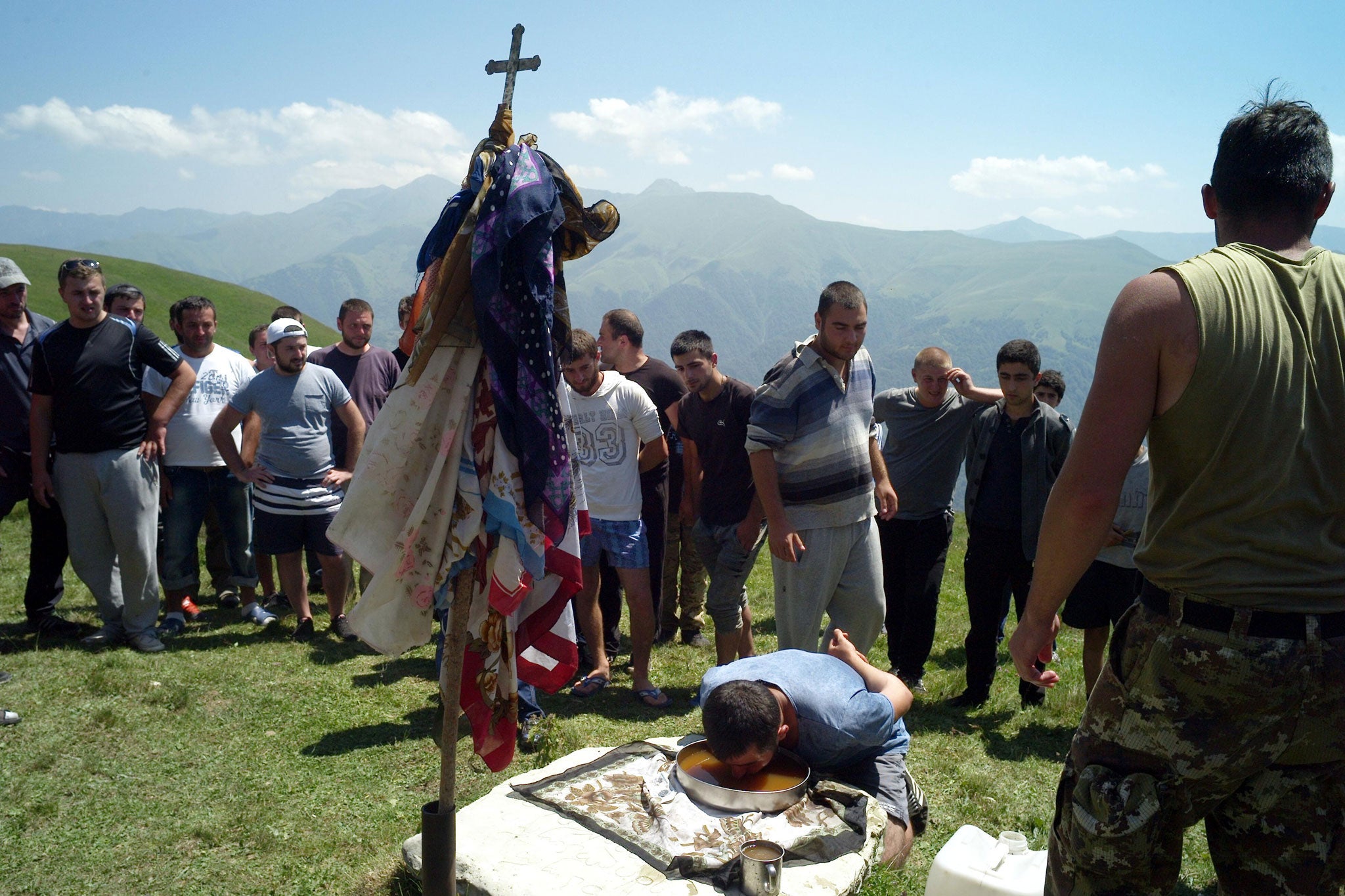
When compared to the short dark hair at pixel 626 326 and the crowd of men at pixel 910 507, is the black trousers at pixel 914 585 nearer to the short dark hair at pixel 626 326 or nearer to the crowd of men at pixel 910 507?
the crowd of men at pixel 910 507

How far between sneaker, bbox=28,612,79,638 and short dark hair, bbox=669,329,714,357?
16.6 feet

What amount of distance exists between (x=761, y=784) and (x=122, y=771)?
330 centimetres

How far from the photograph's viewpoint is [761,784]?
12.4 feet

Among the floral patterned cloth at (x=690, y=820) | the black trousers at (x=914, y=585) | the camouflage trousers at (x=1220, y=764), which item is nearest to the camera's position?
the camouflage trousers at (x=1220, y=764)

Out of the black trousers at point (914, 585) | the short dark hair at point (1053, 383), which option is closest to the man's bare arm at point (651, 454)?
the black trousers at point (914, 585)

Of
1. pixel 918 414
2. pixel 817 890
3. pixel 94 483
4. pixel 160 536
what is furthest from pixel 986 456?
pixel 160 536

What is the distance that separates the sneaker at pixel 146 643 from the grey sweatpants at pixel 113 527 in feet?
0.13

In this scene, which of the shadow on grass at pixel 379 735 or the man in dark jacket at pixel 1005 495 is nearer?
the shadow on grass at pixel 379 735

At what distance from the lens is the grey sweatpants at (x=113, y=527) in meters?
6.43

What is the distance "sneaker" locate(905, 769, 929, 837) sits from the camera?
13.7 ft

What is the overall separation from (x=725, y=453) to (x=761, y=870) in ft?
10.2

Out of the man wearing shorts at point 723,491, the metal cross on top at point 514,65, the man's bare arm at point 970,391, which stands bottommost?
the man wearing shorts at point 723,491

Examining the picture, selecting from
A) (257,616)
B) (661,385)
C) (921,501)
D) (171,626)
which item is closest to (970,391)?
(921,501)

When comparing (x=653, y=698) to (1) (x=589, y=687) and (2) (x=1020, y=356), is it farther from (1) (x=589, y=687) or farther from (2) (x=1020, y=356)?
(2) (x=1020, y=356)
